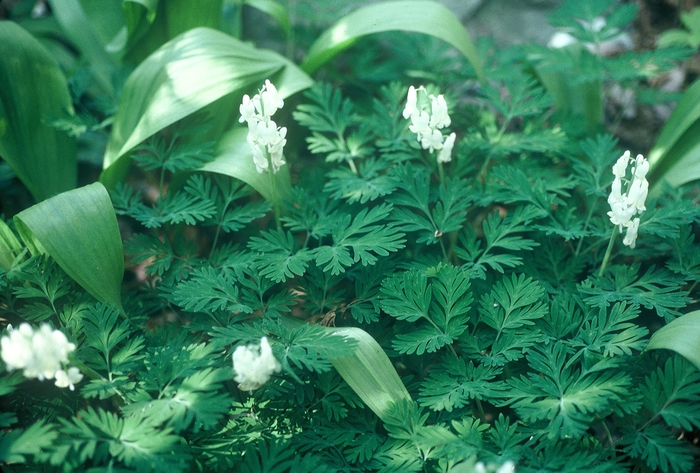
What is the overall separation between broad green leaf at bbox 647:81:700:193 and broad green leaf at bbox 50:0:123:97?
249cm

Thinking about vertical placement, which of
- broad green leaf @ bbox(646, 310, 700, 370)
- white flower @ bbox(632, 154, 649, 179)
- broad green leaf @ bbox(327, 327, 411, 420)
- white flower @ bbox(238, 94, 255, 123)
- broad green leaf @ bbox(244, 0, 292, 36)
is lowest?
broad green leaf @ bbox(327, 327, 411, 420)

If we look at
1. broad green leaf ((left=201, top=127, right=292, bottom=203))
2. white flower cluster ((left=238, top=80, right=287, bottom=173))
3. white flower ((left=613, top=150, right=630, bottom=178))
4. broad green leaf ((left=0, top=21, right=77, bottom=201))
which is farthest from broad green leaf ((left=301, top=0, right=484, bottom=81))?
broad green leaf ((left=0, top=21, right=77, bottom=201))

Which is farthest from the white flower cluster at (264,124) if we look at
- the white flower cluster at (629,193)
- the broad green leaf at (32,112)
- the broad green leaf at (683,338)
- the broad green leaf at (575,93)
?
the broad green leaf at (575,93)

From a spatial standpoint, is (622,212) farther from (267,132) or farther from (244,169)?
(244,169)

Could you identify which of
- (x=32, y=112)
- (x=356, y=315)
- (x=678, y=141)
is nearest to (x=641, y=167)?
(x=356, y=315)

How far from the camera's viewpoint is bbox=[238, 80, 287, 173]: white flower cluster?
180 centimetres

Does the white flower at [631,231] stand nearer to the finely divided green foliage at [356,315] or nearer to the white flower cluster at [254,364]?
the finely divided green foliage at [356,315]

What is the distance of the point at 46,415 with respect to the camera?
1.66 metres

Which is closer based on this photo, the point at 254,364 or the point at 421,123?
the point at 254,364

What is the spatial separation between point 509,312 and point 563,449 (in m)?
0.42

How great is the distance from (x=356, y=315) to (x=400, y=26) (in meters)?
1.33

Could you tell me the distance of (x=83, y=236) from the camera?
1.88 m

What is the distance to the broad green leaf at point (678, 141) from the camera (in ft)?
8.08

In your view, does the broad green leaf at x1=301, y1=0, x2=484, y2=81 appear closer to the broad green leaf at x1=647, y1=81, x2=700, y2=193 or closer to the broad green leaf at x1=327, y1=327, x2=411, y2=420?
the broad green leaf at x1=647, y1=81, x2=700, y2=193
